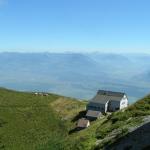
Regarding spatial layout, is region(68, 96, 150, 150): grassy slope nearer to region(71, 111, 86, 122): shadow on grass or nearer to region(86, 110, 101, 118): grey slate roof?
region(86, 110, 101, 118): grey slate roof

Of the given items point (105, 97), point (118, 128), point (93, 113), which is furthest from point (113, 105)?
point (118, 128)

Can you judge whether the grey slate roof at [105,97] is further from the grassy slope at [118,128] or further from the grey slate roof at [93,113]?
the grassy slope at [118,128]

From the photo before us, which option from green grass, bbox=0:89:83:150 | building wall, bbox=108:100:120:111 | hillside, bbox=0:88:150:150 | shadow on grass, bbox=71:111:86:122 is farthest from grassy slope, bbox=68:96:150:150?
building wall, bbox=108:100:120:111

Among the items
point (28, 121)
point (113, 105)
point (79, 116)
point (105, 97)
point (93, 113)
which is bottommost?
point (28, 121)

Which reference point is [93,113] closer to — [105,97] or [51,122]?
[51,122]

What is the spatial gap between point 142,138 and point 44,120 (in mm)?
68238

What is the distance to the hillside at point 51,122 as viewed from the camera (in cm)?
3853

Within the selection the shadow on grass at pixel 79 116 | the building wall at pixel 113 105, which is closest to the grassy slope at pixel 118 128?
the shadow on grass at pixel 79 116

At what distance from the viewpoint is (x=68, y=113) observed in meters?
105

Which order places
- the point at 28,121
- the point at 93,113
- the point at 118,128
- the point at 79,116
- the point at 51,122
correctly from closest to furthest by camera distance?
the point at 118,128
the point at 28,121
the point at 51,122
the point at 93,113
the point at 79,116

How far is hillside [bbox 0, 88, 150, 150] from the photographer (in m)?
38.5

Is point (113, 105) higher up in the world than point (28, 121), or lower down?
higher up

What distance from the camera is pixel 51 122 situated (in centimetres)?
9519

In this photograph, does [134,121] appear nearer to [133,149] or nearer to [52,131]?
[133,149]
